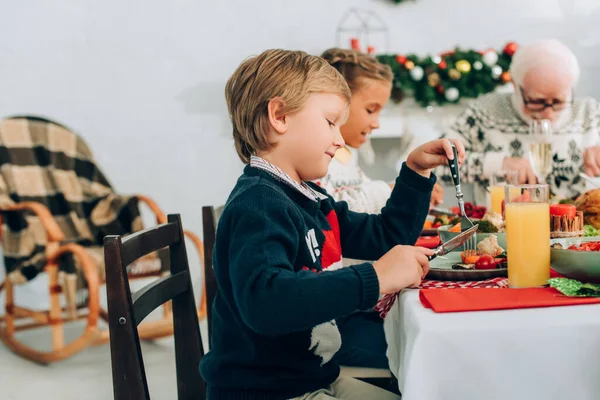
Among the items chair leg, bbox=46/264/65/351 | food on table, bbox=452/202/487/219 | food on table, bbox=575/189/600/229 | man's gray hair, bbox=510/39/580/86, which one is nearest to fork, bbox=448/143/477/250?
food on table, bbox=575/189/600/229

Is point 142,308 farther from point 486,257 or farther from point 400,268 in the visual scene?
point 486,257

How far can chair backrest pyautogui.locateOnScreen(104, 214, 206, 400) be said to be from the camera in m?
0.91

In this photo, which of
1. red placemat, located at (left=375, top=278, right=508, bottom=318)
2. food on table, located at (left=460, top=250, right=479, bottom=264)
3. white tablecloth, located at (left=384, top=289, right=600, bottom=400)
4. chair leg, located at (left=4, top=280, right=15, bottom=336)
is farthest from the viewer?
chair leg, located at (left=4, top=280, right=15, bottom=336)

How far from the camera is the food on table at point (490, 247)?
1.14m

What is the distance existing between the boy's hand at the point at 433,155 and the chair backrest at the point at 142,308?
17.8 inches

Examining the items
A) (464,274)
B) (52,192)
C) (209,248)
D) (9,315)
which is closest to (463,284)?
(464,274)

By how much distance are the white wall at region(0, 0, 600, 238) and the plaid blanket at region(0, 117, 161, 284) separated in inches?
20.9

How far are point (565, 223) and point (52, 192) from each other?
262 centimetres

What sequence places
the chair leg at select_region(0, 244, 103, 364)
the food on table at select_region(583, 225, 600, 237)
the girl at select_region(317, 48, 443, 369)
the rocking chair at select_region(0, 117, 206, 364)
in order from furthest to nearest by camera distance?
the rocking chair at select_region(0, 117, 206, 364)
the chair leg at select_region(0, 244, 103, 364)
the girl at select_region(317, 48, 443, 369)
the food on table at select_region(583, 225, 600, 237)

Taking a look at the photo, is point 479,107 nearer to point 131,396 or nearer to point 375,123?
point 375,123

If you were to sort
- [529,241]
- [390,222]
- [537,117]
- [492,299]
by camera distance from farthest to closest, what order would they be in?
[537,117] < [390,222] < [529,241] < [492,299]

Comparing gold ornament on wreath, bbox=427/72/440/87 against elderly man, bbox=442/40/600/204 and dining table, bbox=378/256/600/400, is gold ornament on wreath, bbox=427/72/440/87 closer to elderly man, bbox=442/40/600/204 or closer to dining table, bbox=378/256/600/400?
elderly man, bbox=442/40/600/204

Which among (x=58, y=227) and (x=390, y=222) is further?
(x=58, y=227)

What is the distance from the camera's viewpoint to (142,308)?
105cm
